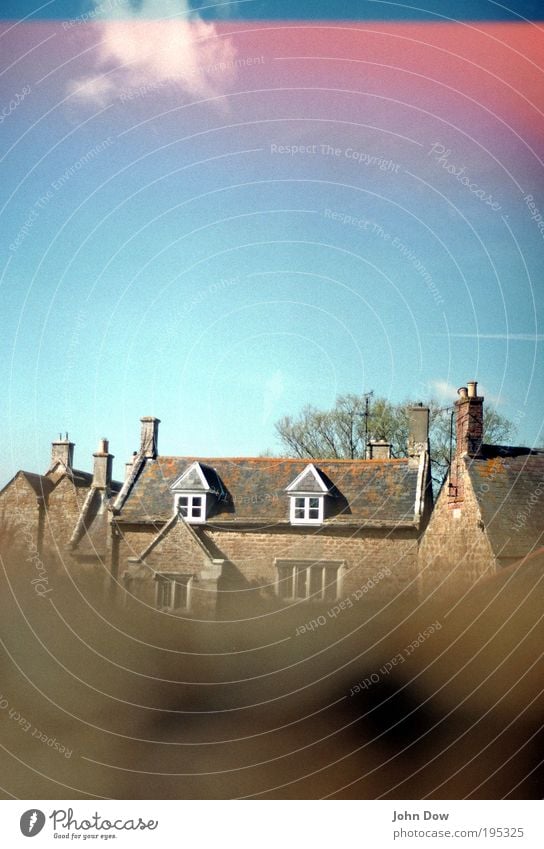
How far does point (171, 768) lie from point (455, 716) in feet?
4.00

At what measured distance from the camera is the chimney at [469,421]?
3904 millimetres

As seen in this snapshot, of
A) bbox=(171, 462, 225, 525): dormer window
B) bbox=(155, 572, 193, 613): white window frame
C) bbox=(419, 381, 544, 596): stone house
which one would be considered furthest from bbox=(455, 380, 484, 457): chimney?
bbox=(155, 572, 193, 613): white window frame

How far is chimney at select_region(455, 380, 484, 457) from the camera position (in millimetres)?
3904

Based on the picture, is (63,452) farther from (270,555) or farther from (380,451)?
(380,451)

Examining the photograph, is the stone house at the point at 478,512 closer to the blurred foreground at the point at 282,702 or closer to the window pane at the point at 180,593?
the blurred foreground at the point at 282,702

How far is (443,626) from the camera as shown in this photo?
3.49 metres

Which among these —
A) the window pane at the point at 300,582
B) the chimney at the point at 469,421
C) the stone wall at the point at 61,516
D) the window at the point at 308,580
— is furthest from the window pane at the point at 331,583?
the stone wall at the point at 61,516

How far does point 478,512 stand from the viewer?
4.07 meters

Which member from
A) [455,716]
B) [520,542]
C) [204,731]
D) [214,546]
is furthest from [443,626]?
[214,546]

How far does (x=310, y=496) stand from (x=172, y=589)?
3.19 ft

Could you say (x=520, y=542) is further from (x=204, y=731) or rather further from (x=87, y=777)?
(x=87, y=777)

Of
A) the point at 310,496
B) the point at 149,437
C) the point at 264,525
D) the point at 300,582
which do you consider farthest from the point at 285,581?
the point at 149,437

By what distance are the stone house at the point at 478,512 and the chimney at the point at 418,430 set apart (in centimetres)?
19

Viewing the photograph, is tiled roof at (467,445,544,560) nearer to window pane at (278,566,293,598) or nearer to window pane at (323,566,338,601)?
window pane at (323,566,338,601)
